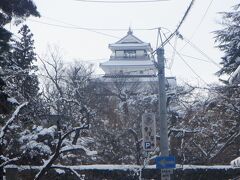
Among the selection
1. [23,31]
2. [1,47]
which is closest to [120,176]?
[1,47]

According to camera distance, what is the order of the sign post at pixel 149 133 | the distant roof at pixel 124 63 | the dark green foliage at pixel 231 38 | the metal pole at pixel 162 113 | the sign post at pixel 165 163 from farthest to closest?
the distant roof at pixel 124 63
the dark green foliage at pixel 231 38
the sign post at pixel 149 133
the metal pole at pixel 162 113
the sign post at pixel 165 163

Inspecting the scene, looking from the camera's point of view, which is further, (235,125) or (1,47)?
(235,125)

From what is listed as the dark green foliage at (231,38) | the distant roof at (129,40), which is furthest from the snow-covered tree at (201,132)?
the distant roof at (129,40)

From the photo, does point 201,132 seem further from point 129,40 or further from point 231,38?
point 129,40

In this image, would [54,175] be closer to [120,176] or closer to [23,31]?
[120,176]

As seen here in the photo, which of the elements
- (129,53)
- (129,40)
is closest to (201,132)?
(129,53)

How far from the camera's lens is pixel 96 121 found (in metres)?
30.9

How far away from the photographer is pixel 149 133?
12.3m

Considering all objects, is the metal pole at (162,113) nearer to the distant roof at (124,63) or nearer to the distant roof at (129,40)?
the distant roof at (124,63)

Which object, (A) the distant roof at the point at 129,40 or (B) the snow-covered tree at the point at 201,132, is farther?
(A) the distant roof at the point at 129,40

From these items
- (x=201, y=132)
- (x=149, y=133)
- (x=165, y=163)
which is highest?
(x=201, y=132)

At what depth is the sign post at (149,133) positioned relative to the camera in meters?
12.0

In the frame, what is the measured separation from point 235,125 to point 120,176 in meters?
A: 7.40

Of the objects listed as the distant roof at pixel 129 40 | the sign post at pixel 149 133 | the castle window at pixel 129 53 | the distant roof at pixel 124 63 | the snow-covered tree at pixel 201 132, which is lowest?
the sign post at pixel 149 133
